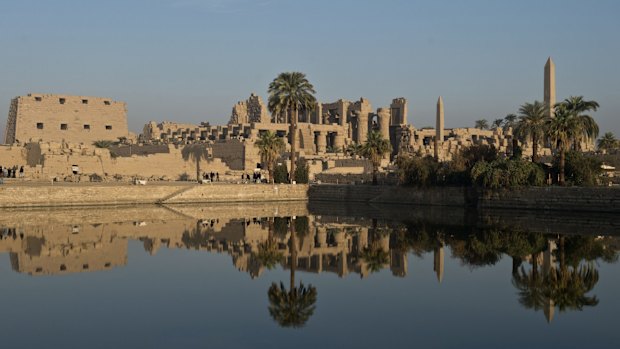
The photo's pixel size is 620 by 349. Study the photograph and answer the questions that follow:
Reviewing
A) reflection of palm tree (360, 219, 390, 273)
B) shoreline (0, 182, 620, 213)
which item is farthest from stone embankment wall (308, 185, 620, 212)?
reflection of palm tree (360, 219, 390, 273)

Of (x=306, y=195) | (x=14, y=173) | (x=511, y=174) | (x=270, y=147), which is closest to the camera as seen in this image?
(x=511, y=174)

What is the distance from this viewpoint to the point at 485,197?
127 feet

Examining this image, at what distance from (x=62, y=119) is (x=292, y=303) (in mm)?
68055

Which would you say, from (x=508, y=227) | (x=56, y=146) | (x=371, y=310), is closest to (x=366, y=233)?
(x=508, y=227)

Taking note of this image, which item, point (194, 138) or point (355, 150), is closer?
point (355, 150)

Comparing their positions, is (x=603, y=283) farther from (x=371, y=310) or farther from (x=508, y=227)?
(x=508, y=227)

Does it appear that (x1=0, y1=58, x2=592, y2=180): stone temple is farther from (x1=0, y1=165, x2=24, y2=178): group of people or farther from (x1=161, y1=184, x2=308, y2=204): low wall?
(x1=161, y1=184, x2=308, y2=204): low wall

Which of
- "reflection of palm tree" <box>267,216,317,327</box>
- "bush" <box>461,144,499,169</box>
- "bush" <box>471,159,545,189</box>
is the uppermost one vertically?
"bush" <box>461,144,499,169</box>

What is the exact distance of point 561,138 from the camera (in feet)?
121

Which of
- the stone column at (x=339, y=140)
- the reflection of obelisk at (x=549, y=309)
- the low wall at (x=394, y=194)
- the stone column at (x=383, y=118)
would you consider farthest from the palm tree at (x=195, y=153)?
the reflection of obelisk at (x=549, y=309)

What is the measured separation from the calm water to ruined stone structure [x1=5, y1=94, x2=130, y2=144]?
1903 inches

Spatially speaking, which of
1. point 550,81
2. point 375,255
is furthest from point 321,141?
point 375,255

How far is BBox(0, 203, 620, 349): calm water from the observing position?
37.3 feet

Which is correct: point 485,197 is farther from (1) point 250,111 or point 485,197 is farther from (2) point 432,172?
(1) point 250,111
